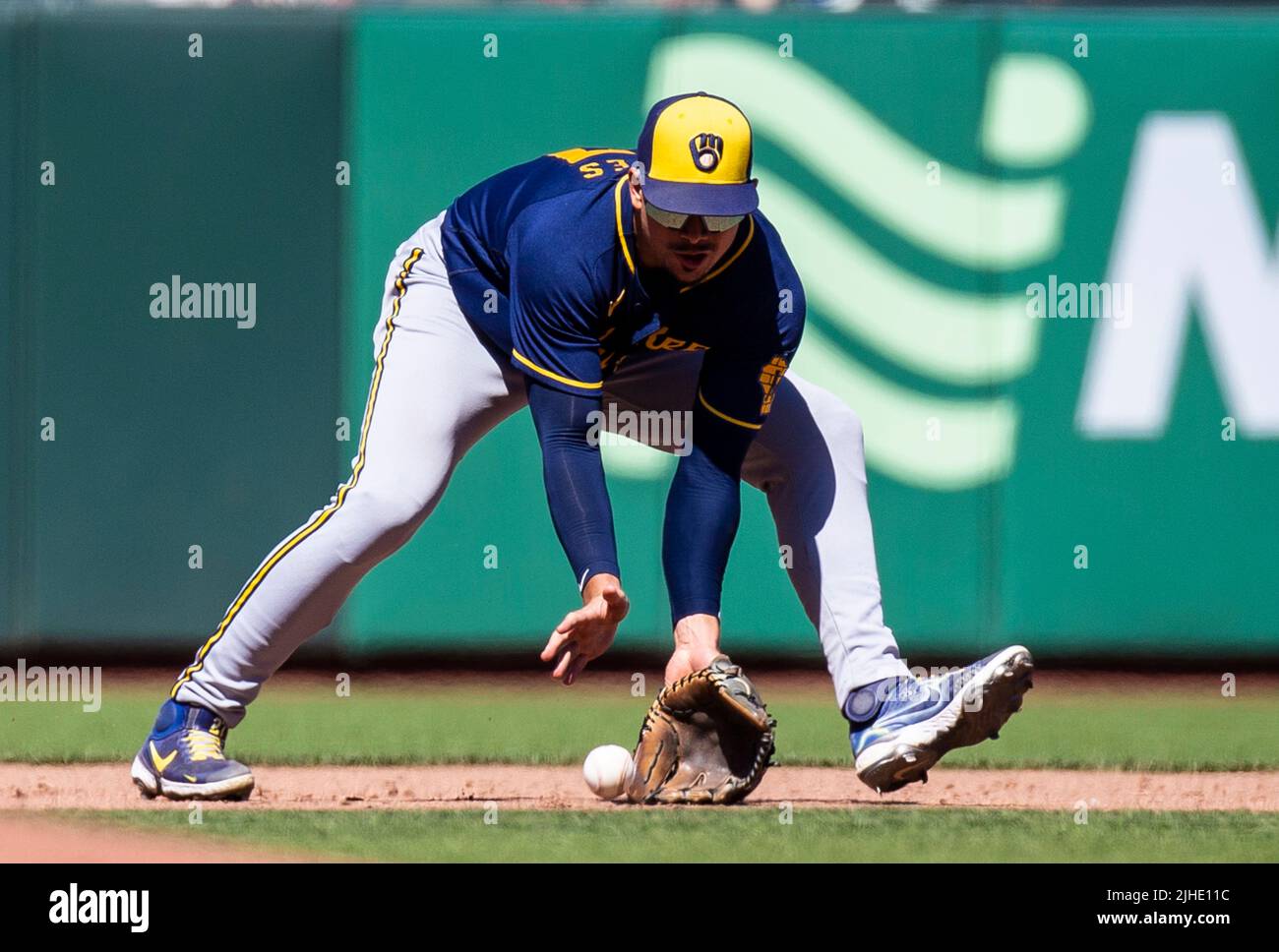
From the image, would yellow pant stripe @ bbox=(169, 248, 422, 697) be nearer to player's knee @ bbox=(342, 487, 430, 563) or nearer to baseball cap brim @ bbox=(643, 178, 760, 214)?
player's knee @ bbox=(342, 487, 430, 563)

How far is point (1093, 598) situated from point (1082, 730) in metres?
1.08

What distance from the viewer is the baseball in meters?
4.39

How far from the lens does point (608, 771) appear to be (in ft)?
14.4

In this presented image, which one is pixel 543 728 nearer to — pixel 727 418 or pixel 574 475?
pixel 727 418

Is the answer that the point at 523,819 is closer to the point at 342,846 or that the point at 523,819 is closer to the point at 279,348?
the point at 342,846

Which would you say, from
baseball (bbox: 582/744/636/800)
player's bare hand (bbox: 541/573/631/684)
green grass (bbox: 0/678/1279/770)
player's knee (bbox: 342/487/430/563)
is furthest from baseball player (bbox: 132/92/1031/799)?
green grass (bbox: 0/678/1279/770)

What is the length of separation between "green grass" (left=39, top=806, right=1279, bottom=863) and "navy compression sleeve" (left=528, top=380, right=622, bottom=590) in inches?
20.5

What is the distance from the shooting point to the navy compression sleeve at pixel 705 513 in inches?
173

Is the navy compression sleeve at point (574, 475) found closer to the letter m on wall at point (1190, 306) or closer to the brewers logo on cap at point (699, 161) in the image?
the brewers logo on cap at point (699, 161)

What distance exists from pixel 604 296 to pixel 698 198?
1.03 feet

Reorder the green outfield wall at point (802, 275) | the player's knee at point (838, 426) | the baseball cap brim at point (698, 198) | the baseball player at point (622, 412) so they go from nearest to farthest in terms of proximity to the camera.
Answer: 1. the baseball cap brim at point (698, 198)
2. the baseball player at point (622, 412)
3. the player's knee at point (838, 426)
4. the green outfield wall at point (802, 275)

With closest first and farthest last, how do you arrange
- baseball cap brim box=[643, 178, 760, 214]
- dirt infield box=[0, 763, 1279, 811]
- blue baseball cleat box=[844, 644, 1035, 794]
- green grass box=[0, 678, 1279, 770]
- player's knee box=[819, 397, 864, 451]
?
baseball cap brim box=[643, 178, 760, 214] → blue baseball cleat box=[844, 644, 1035, 794] → dirt infield box=[0, 763, 1279, 811] → player's knee box=[819, 397, 864, 451] → green grass box=[0, 678, 1279, 770]

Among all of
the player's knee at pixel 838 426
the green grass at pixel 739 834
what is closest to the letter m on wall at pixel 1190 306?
the player's knee at pixel 838 426

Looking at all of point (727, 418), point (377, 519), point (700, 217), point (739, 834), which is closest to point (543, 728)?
point (377, 519)
